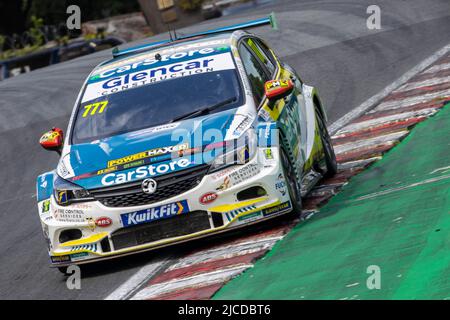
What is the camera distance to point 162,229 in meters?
8.29

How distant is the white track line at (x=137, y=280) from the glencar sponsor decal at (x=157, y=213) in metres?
0.34

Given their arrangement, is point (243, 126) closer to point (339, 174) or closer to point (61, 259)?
point (61, 259)

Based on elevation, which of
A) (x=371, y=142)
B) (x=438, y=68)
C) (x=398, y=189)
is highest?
(x=398, y=189)

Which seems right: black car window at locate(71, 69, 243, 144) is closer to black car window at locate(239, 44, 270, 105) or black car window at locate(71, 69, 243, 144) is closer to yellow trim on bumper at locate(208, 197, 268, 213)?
black car window at locate(239, 44, 270, 105)

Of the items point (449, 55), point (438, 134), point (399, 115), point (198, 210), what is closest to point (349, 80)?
point (449, 55)

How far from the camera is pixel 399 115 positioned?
13.3 metres

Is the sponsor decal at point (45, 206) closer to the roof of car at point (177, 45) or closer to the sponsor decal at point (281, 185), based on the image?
the sponsor decal at point (281, 185)

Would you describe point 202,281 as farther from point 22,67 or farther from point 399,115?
point 22,67

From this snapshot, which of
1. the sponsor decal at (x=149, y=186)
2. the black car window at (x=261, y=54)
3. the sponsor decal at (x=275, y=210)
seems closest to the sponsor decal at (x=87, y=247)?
the sponsor decal at (x=149, y=186)

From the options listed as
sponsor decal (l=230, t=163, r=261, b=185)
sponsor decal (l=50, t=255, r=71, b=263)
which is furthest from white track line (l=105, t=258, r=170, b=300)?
sponsor decal (l=230, t=163, r=261, b=185)

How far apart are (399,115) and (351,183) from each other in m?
3.49

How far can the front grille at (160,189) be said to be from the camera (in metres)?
8.23

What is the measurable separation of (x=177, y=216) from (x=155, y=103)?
4.47 ft

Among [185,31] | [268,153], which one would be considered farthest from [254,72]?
[185,31]
